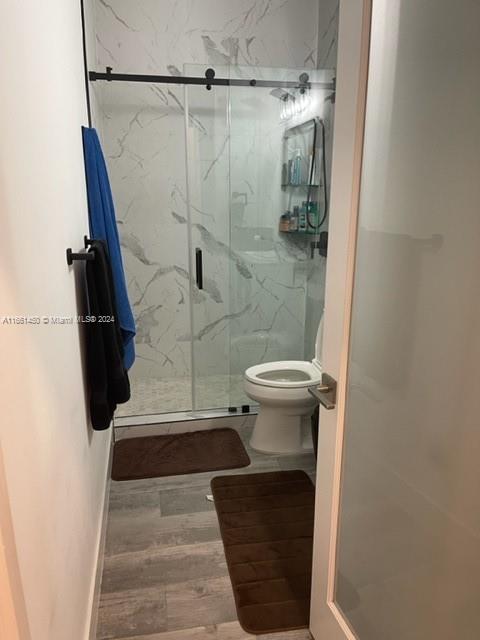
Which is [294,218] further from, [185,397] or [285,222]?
[185,397]

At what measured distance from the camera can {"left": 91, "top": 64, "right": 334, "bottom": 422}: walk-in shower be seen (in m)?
3.17

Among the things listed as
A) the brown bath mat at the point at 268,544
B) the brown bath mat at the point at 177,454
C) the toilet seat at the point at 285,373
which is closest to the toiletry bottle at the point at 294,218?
the toilet seat at the point at 285,373

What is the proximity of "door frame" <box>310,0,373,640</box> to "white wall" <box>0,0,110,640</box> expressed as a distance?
0.77m

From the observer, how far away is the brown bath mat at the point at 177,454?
2664 millimetres

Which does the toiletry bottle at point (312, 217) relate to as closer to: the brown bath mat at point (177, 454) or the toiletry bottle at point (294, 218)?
the toiletry bottle at point (294, 218)

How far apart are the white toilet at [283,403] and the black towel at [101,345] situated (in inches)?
41.9

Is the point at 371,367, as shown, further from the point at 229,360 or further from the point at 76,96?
the point at 229,360

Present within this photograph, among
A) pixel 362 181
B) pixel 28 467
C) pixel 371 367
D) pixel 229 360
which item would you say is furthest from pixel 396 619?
pixel 229 360

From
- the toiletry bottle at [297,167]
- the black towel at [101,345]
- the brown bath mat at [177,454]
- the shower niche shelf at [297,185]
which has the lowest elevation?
the brown bath mat at [177,454]

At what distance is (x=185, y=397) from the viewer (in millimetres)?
3494

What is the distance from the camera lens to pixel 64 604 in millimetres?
1186

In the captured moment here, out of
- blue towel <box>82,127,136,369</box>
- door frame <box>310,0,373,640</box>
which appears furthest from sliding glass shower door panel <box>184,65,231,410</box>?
door frame <box>310,0,373,640</box>

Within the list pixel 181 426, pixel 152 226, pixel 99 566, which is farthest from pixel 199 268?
pixel 99 566

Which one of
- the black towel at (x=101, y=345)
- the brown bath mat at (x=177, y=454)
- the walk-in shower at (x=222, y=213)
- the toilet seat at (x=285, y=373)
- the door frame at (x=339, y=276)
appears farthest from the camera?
the walk-in shower at (x=222, y=213)
